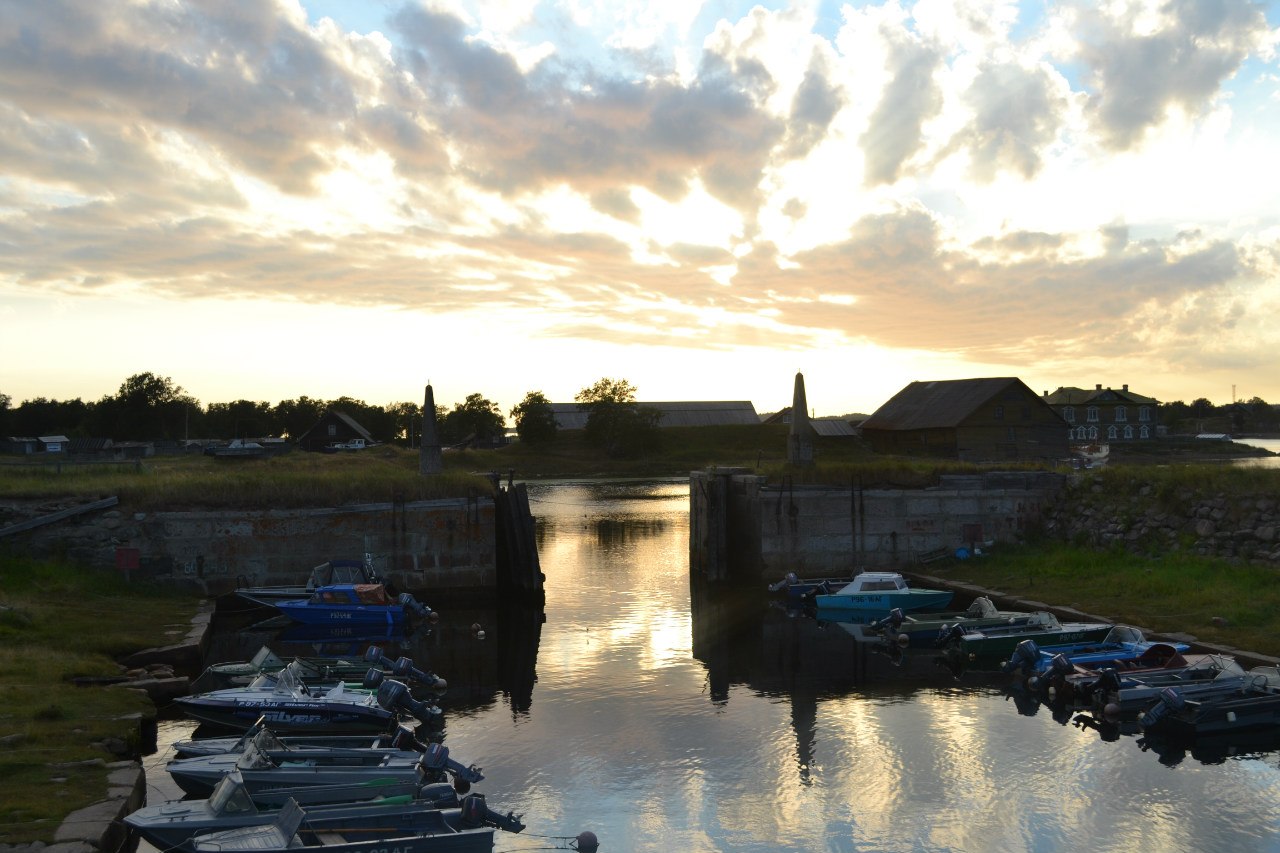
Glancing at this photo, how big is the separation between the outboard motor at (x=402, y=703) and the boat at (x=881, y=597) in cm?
1584

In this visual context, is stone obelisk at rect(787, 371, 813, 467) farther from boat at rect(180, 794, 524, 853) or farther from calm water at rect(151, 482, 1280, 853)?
boat at rect(180, 794, 524, 853)

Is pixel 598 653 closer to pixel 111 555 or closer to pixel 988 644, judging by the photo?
pixel 988 644

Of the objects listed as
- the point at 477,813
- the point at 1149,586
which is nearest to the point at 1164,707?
the point at 1149,586

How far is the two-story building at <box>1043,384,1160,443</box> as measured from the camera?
349 ft

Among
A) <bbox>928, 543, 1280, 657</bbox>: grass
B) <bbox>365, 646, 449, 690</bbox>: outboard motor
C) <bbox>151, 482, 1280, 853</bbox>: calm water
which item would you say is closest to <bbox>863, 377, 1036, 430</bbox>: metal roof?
<bbox>928, 543, 1280, 657</bbox>: grass

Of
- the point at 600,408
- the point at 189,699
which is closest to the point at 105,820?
the point at 189,699

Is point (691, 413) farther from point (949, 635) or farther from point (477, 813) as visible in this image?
point (477, 813)

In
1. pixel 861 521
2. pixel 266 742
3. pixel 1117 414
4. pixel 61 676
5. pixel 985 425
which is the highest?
pixel 1117 414

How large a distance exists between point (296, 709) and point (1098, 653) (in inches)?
742

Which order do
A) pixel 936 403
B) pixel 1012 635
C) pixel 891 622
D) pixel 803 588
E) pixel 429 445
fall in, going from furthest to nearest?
pixel 936 403, pixel 429 445, pixel 803 588, pixel 891 622, pixel 1012 635

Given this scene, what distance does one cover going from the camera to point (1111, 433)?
4220 inches

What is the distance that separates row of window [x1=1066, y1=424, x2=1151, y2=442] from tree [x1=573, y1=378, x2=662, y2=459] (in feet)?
155

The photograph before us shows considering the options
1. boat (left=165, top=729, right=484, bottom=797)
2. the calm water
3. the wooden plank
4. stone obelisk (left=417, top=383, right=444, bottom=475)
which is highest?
stone obelisk (left=417, top=383, right=444, bottom=475)

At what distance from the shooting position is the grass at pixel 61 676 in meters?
14.2
